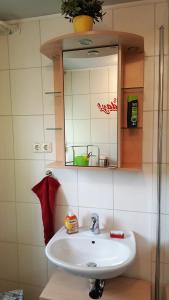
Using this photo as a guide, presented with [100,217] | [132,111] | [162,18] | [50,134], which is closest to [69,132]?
[50,134]

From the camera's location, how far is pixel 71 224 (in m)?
1.61

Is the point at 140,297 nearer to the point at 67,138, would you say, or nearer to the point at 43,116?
the point at 67,138

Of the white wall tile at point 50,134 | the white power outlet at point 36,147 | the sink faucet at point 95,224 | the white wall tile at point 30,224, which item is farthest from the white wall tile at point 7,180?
the sink faucet at point 95,224

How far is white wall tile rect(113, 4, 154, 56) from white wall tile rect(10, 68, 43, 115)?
636 millimetres

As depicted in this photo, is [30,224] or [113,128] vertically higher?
[113,128]

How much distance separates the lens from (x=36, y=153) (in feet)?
5.83

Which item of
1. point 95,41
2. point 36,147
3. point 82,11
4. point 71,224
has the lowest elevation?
point 71,224

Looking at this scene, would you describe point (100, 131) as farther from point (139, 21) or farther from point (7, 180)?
point (7, 180)

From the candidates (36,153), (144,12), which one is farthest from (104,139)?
(144,12)

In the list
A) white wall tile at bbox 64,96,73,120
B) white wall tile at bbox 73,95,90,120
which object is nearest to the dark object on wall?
white wall tile at bbox 73,95,90,120

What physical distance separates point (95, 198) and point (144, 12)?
1.23 metres

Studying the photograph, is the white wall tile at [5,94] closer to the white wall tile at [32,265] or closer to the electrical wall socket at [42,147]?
the electrical wall socket at [42,147]

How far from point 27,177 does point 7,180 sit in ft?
0.57

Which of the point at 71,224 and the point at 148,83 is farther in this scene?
the point at 71,224
